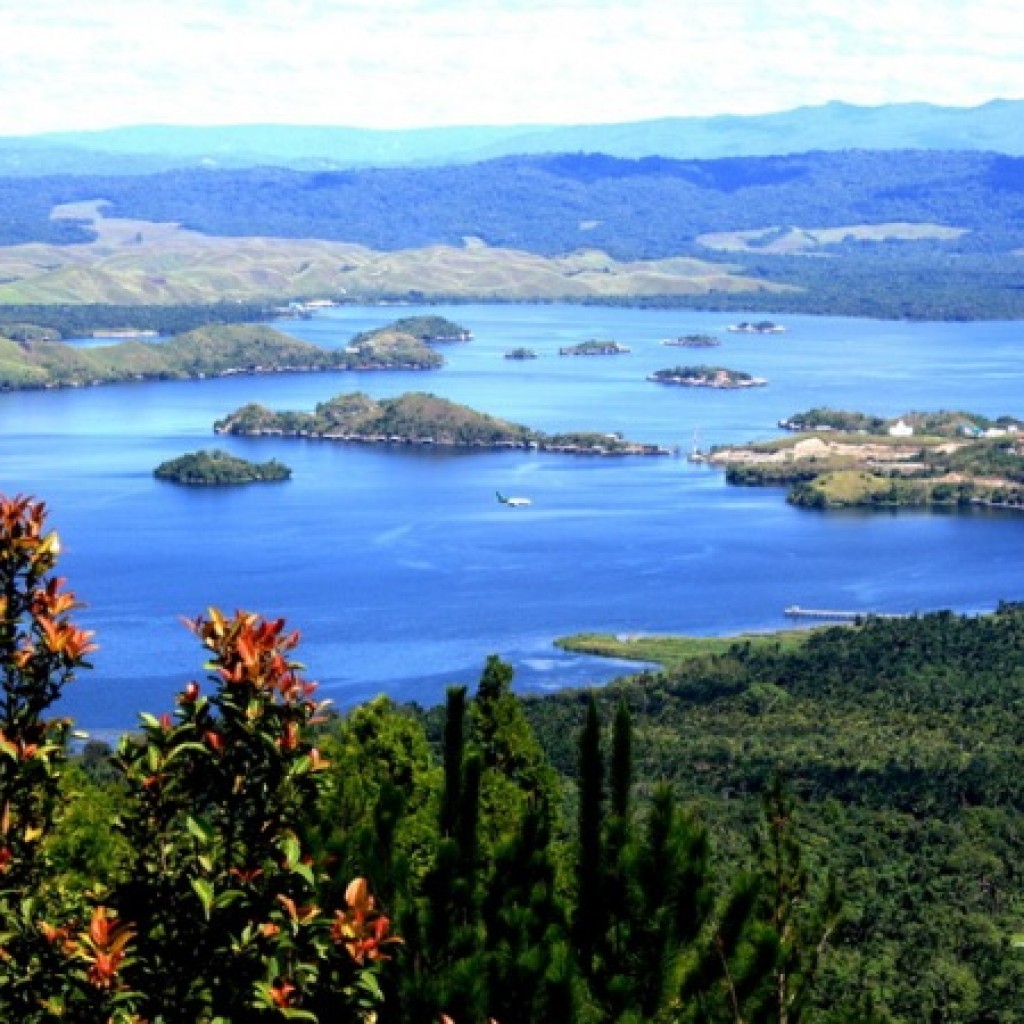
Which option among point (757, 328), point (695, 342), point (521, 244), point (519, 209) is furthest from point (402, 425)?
point (519, 209)

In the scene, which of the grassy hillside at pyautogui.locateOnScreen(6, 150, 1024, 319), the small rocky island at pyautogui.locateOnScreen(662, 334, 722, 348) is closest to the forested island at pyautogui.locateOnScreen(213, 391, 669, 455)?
the small rocky island at pyautogui.locateOnScreen(662, 334, 722, 348)

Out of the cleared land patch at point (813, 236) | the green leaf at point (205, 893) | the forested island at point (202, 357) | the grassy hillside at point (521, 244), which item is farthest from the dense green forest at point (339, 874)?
the cleared land patch at point (813, 236)

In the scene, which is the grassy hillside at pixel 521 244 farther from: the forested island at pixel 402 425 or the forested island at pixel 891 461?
the forested island at pixel 891 461

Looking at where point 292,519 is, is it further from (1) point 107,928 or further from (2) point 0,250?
(2) point 0,250

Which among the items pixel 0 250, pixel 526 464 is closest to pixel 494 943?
pixel 526 464

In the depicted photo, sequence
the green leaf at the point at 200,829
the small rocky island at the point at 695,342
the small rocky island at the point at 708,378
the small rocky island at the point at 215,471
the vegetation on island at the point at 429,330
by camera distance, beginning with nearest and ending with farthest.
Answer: the green leaf at the point at 200,829
the small rocky island at the point at 215,471
the small rocky island at the point at 708,378
the small rocky island at the point at 695,342
the vegetation on island at the point at 429,330

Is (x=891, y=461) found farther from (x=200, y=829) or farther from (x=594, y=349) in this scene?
(x=200, y=829)
